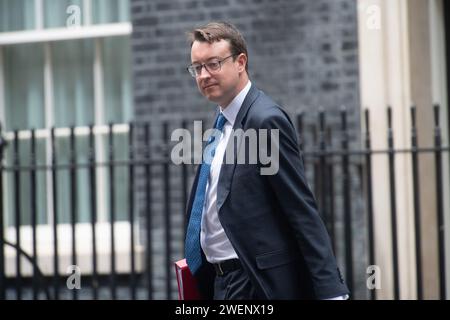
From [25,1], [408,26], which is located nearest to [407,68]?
[408,26]

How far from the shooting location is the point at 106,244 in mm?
8273

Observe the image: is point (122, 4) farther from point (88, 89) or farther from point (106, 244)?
point (106, 244)

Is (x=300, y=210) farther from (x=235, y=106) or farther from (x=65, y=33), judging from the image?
(x=65, y=33)

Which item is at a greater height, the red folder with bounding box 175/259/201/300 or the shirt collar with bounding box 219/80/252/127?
the shirt collar with bounding box 219/80/252/127

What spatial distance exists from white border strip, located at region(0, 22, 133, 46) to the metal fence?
84 cm

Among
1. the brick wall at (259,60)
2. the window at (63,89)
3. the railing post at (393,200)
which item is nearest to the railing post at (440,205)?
the railing post at (393,200)

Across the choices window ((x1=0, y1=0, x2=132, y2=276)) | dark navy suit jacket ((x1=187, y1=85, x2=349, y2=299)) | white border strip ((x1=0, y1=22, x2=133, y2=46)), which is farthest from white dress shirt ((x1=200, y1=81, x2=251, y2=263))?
white border strip ((x1=0, y1=22, x2=133, y2=46))

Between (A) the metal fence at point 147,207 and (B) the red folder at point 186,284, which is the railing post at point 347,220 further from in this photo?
(B) the red folder at point 186,284

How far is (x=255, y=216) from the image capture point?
3986 millimetres

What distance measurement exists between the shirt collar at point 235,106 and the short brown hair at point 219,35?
160mm

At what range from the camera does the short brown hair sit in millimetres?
4074

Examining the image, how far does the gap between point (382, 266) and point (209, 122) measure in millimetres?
1747

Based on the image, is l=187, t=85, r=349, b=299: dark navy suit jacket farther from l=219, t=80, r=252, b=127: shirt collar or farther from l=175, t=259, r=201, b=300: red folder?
l=175, t=259, r=201, b=300: red folder
